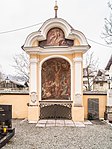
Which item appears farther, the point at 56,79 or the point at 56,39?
the point at 56,79

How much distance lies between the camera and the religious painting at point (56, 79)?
11.7 m

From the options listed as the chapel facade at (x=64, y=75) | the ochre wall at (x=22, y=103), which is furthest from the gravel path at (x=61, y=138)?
the ochre wall at (x=22, y=103)

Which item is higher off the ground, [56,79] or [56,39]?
[56,39]

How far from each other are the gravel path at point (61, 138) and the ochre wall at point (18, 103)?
333 centimetres

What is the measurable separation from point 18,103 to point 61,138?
18.0 feet

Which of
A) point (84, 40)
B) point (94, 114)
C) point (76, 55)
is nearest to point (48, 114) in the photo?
point (94, 114)

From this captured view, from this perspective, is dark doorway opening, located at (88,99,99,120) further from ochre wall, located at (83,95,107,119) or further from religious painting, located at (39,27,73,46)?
religious painting, located at (39,27,73,46)

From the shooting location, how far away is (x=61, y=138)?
7145 mm

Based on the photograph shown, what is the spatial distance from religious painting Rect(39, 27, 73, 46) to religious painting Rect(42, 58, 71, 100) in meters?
0.97

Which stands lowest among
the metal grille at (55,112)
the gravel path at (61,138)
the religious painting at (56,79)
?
the gravel path at (61,138)

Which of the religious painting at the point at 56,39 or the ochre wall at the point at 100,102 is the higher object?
the religious painting at the point at 56,39

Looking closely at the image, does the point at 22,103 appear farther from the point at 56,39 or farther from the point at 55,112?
the point at 56,39

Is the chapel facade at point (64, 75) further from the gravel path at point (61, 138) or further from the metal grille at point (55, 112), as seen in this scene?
the gravel path at point (61, 138)

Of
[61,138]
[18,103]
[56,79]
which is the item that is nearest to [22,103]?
[18,103]
